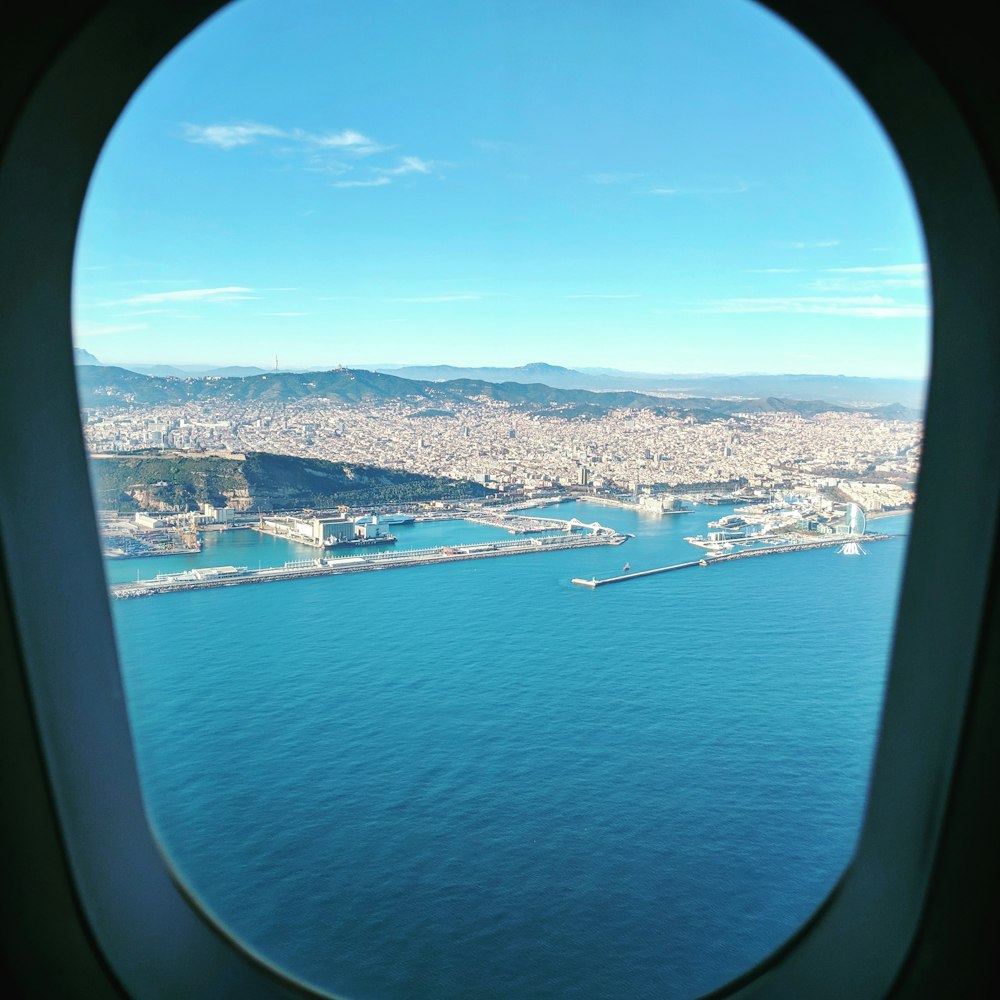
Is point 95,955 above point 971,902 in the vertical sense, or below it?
below

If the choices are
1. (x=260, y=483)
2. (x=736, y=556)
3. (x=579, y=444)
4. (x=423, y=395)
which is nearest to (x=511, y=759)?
(x=260, y=483)

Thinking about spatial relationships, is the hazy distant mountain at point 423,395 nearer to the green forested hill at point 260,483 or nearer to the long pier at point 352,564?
the green forested hill at point 260,483

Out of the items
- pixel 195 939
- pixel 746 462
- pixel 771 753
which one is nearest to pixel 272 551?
pixel 771 753

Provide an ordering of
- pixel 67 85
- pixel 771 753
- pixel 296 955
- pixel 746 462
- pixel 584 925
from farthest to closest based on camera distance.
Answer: pixel 746 462
pixel 771 753
pixel 584 925
pixel 296 955
pixel 67 85

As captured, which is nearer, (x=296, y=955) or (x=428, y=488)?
(x=296, y=955)

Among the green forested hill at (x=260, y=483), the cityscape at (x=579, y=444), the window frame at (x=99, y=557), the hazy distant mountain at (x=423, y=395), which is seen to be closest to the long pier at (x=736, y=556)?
the cityscape at (x=579, y=444)

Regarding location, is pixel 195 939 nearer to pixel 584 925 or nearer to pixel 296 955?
pixel 296 955

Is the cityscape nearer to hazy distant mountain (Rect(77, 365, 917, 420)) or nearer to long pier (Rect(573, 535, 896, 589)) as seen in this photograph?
hazy distant mountain (Rect(77, 365, 917, 420))
